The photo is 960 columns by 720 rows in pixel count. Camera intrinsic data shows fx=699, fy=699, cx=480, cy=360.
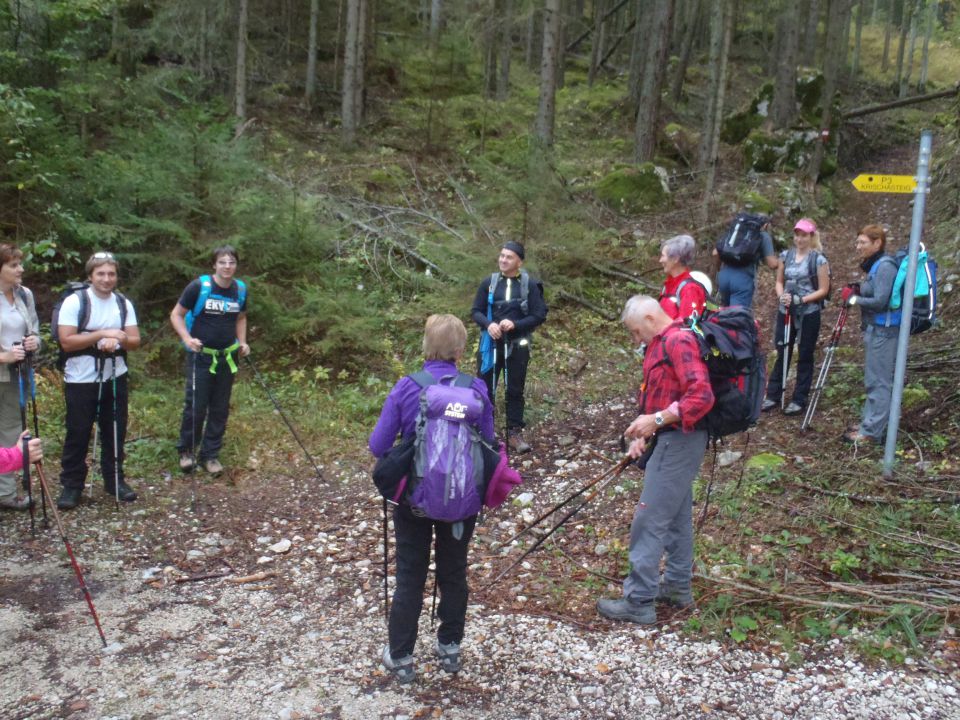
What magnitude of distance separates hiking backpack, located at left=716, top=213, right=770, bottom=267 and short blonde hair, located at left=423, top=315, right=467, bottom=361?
485 centimetres

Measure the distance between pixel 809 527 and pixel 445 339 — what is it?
11.3 feet

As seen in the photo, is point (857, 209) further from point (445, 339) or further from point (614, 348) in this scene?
point (445, 339)

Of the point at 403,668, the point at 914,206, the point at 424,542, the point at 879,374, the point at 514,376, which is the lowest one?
the point at 403,668

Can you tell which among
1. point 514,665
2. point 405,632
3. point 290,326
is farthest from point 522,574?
point 290,326

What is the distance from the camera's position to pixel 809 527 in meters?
5.30

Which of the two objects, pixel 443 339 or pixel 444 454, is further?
pixel 443 339

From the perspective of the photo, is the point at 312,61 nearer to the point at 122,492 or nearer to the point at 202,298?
the point at 202,298

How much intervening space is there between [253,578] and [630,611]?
2755mm

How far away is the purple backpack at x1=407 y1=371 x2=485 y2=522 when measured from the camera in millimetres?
3441

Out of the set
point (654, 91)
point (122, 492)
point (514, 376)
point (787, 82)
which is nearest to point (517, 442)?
point (514, 376)

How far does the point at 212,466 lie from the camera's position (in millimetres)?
6875

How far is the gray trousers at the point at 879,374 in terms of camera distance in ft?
21.1

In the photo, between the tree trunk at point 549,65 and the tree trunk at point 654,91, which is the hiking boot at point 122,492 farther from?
the tree trunk at point 654,91

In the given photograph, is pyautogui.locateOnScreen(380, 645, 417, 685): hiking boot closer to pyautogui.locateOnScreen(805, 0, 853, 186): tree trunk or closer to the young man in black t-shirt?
the young man in black t-shirt
